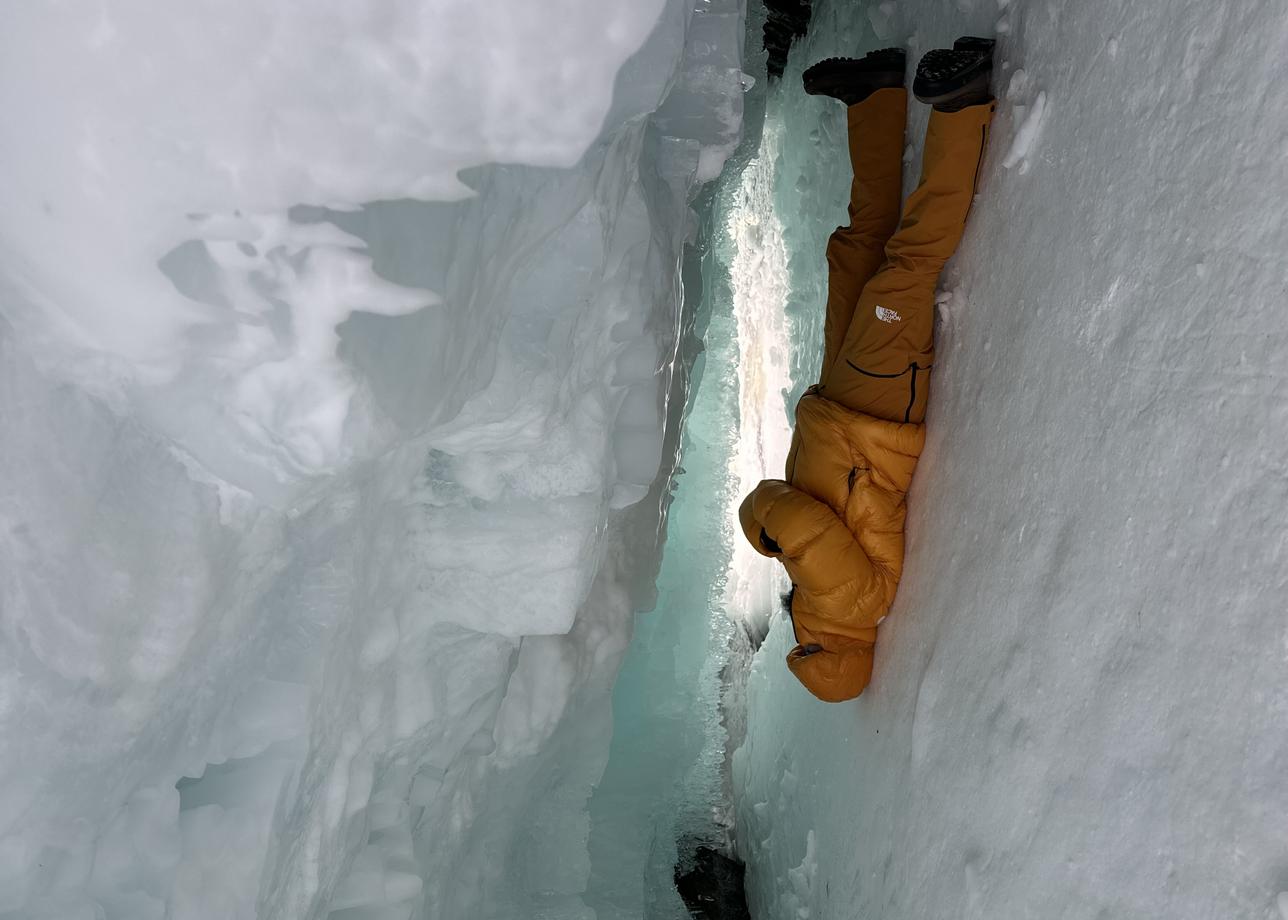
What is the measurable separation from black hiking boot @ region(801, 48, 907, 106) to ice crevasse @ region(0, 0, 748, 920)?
439 mm

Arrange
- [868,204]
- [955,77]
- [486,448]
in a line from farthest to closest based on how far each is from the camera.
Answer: [868,204] < [486,448] < [955,77]

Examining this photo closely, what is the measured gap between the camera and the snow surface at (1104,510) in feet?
3.34

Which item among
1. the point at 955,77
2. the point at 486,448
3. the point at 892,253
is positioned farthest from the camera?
the point at 486,448

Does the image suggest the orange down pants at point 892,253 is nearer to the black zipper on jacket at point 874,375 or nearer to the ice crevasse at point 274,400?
the black zipper on jacket at point 874,375

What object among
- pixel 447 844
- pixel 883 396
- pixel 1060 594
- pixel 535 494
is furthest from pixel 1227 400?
pixel 447 844

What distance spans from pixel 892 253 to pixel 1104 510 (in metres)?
0.84

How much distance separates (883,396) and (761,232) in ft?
7.62

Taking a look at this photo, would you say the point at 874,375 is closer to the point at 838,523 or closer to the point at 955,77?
the point at 838,523

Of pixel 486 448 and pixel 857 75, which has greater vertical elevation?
pixel 857 75

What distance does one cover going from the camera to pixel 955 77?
5.69 ft

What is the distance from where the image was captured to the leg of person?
226 centimetres

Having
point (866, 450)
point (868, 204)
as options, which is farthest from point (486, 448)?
point (868, 204)

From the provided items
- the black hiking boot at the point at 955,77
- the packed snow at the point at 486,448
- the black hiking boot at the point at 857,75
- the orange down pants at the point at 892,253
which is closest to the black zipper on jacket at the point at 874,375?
the orange down pants at the point at 892,253

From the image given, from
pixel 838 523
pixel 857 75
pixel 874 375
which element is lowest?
pixel 838 523
